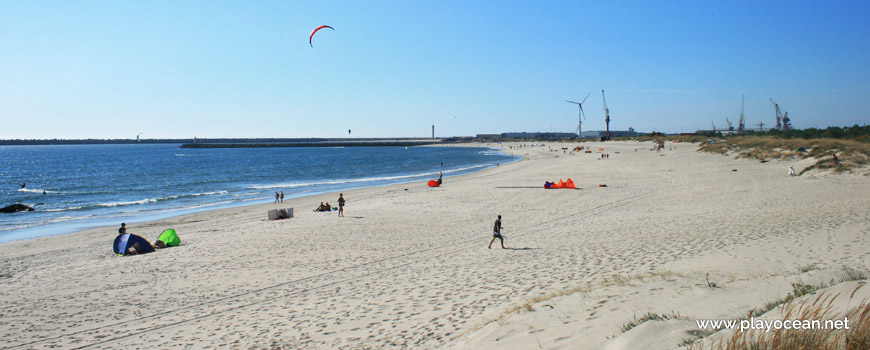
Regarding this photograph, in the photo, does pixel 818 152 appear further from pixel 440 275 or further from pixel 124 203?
pixel 124 203

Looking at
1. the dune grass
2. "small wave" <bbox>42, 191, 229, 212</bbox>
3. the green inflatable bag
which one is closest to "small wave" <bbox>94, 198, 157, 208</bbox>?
"small wave" <bbox>42, 191, 229, 212</bbox>

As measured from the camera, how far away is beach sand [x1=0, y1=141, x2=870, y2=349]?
7.14m

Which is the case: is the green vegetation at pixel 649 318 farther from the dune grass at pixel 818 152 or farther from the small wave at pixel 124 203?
the small wave at pixel 124 203

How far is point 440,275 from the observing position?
1129cm

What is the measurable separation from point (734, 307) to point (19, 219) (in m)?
34.6

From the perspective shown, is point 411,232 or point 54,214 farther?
point 54,214

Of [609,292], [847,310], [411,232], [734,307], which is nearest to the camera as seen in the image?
[847,310]

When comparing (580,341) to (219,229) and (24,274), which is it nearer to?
(24,274)

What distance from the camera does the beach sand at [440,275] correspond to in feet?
23.4

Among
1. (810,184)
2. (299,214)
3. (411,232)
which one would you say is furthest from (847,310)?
(810,184)

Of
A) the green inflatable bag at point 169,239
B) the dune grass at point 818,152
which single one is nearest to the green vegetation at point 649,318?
the green inflatable bag at point 169,239

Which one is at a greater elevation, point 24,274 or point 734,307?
point 734,307

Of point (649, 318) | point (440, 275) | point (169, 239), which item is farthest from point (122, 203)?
point (649, 318)

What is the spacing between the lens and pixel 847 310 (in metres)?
4.61
